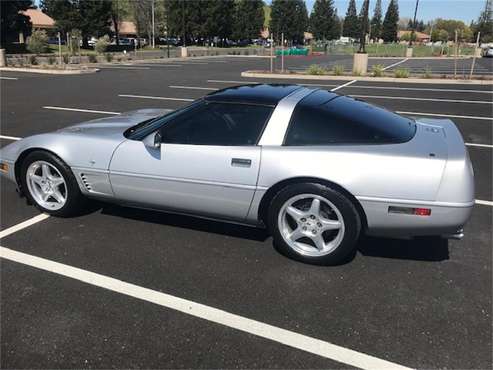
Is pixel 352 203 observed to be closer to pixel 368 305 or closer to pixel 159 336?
pixel 368 305

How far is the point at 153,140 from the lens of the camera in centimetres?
374

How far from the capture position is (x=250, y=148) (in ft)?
11.5

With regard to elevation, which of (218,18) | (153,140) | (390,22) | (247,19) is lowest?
(153,140)

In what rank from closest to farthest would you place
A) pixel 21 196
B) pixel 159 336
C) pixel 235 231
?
pixel 159 336, pixel 235 231, pixel 21 196

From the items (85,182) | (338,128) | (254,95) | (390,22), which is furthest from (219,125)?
(390,22)

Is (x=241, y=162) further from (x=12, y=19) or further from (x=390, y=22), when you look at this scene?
(x=390, y=22)

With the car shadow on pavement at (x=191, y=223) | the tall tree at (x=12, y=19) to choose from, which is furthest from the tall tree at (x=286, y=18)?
the car shadow on pavement at (x=191, y=223)

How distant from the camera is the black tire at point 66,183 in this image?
13.5 feet

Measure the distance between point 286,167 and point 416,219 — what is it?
1.03 m

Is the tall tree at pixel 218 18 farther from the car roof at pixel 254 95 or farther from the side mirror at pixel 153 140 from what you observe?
the side mirror at pixel 153 140

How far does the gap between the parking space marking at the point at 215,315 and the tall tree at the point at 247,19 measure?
295 feet

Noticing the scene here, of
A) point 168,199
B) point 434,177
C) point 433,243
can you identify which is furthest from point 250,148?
point 433,243

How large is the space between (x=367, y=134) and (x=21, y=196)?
366 centimetres

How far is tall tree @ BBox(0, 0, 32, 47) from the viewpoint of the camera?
4547 centimetres
